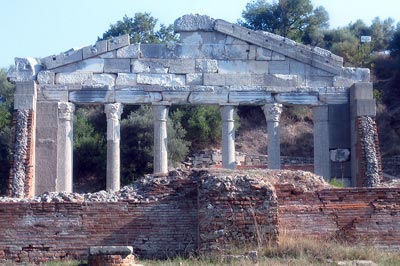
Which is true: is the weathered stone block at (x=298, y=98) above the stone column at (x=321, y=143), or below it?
above

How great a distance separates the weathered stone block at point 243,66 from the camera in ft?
82.3

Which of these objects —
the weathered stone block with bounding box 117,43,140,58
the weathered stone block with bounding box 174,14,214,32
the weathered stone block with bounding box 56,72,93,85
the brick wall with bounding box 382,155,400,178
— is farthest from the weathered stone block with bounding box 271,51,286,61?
the brick wall with bounding box 382,155,400,178

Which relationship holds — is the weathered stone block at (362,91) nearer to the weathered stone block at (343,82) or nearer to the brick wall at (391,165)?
the weathered stone block at (343,82)

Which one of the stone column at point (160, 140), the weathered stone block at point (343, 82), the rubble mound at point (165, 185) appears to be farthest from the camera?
the weathered stone block at point (343, 82)

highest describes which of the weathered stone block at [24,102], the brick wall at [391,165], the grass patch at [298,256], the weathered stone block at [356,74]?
the weathered stone block at [356,74]

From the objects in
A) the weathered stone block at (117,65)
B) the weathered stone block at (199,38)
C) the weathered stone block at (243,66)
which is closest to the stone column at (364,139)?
the weathered stone block at (243,66)

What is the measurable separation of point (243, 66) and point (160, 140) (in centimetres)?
368

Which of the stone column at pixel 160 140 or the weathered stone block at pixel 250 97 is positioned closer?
the stone column at pixel 160 140

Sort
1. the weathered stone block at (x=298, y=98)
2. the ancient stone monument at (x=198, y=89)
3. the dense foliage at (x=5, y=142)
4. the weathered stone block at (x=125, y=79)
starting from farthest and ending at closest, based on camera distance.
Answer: the dense foliage at (x=5, y=142)
the weathered stone block at (x=298, y=98)
the weathered stone block at (x=125, y=79)
the ancient stone monument at (x=198, y=89)

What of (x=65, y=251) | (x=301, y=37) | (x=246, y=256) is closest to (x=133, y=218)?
(x=65, y=251)

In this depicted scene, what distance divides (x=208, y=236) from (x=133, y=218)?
1.67 metres

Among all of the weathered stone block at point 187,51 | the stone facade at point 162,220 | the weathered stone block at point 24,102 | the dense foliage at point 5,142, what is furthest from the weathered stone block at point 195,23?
the stone facade at point 162,220

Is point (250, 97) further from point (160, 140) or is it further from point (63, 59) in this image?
point (63, 59)

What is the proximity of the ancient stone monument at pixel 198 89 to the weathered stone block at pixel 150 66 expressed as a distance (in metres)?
0.03
